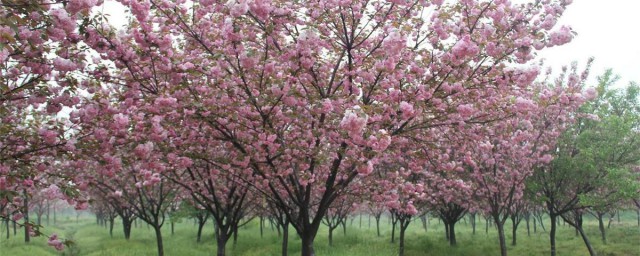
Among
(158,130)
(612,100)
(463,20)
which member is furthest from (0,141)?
(612,100)

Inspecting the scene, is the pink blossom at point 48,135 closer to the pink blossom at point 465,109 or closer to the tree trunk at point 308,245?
the tree trunk at point 308,245

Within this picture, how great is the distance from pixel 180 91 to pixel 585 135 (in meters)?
16.2

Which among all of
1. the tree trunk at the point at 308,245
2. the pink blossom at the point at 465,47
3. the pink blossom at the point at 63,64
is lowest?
the tree trunk at the point at 308,245

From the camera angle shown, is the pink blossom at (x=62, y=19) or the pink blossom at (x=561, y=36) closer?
the pink blossom at (x=62, y=19)

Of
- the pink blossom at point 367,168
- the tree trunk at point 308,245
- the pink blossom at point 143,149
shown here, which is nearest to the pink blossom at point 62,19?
the pink blossom at point 143,149

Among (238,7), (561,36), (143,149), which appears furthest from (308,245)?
(561,36)

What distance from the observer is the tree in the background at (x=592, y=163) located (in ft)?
54.1

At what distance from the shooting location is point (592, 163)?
Result: 669 inches

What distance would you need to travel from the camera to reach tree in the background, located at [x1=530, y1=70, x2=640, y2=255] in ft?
54.1

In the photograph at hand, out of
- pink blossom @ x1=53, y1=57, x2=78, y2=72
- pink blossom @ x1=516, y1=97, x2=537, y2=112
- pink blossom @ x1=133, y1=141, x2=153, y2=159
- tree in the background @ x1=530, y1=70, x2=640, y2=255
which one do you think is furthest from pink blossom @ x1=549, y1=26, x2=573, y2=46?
tree in the background @ x1=530, y1=70, x2=640, y2=255

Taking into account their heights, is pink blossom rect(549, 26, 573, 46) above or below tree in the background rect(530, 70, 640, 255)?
above

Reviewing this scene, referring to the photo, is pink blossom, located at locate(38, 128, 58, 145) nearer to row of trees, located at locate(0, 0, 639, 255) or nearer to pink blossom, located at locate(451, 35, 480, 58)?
row of trees, located at locate(0, 0, 639, 255)

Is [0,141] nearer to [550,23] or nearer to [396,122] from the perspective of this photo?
[396,122]

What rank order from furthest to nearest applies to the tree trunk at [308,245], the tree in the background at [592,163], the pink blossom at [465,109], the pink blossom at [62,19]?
the tree in the background at [592,163]
the tree trunk at [308,245]
the pink blossom at [465,109]
the pink blossom at [62,19]
